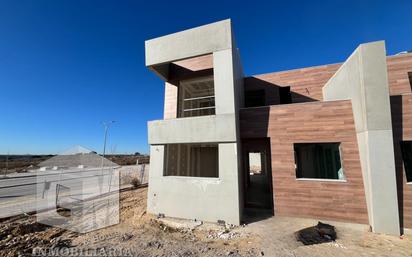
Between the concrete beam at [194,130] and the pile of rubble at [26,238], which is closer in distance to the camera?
the pile of rubble at [26,238]

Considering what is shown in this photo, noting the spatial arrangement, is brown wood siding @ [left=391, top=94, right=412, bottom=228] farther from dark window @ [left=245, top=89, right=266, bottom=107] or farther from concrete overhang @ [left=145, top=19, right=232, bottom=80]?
dark window @ [left=245, top=89, right=266, bottom=107]

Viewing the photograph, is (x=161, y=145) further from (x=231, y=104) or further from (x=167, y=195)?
(x=231, y=104)

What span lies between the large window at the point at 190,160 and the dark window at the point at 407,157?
26.7 feet

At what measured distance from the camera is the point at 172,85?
33.8 ft

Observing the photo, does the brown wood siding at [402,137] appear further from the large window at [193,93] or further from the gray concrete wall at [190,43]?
the large window at [193,93]

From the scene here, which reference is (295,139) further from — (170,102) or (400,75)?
(170,102)

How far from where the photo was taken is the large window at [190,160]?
9.61m

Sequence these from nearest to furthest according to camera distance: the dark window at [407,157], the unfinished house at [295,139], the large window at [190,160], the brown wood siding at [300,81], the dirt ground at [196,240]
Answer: the dirt ground at [196,240]
the unfinished house at [295,139]
the dark window at [407,157]
the large window at [190,160]
the brown wood siding at [300,81]

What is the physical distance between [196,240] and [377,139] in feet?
21.9

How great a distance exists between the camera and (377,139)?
241 inches

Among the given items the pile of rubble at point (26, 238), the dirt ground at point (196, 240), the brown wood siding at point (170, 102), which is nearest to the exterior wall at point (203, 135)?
the dirt ground at point (196, 240)

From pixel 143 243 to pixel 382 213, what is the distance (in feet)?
25.0

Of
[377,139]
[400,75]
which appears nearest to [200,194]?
[377,139]

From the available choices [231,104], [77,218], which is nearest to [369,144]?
[231,104]
